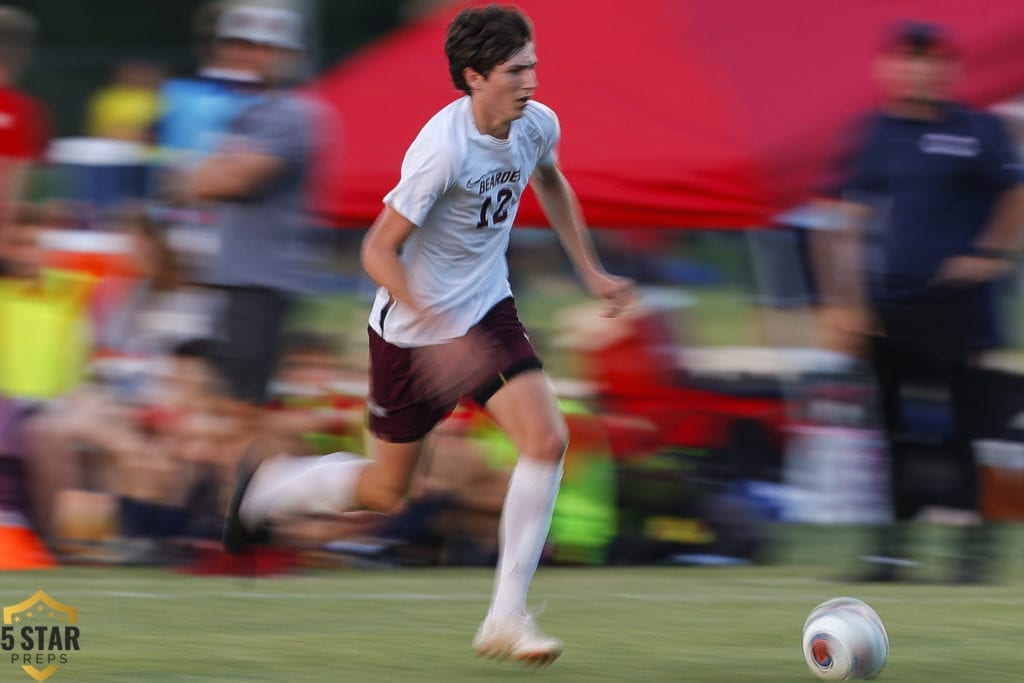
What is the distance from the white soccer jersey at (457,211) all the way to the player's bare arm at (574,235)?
0.12 metres

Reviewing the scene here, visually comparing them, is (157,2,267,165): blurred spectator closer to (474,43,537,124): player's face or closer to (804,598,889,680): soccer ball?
(474,43,537,124): player's face

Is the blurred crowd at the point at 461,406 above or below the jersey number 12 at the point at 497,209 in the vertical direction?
below

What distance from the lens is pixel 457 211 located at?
19.5 feet

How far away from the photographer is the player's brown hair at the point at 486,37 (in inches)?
228

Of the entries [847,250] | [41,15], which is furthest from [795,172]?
[41,15]

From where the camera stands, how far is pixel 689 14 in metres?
→ 9.80

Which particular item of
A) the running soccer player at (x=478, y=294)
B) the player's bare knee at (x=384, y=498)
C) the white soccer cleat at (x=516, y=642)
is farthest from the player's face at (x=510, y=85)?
the white soccer cleat at (x=516, y=642)

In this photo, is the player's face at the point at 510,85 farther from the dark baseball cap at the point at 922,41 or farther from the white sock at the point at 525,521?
the dark baseball cap at the point at 922,41

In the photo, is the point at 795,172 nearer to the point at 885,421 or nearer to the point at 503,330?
the point at 885,421

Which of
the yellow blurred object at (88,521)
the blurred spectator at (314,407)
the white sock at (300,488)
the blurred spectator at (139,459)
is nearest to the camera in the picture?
the white sock at (300,488)

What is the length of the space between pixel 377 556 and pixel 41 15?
73.8 feet

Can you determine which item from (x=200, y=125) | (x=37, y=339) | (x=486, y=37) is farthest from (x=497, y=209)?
(x=37, y=339)

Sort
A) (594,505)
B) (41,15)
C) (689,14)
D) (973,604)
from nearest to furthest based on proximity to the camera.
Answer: (973,604) → (594,505) → (689,14) → (41,15)

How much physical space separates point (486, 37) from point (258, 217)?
2.50 metres
